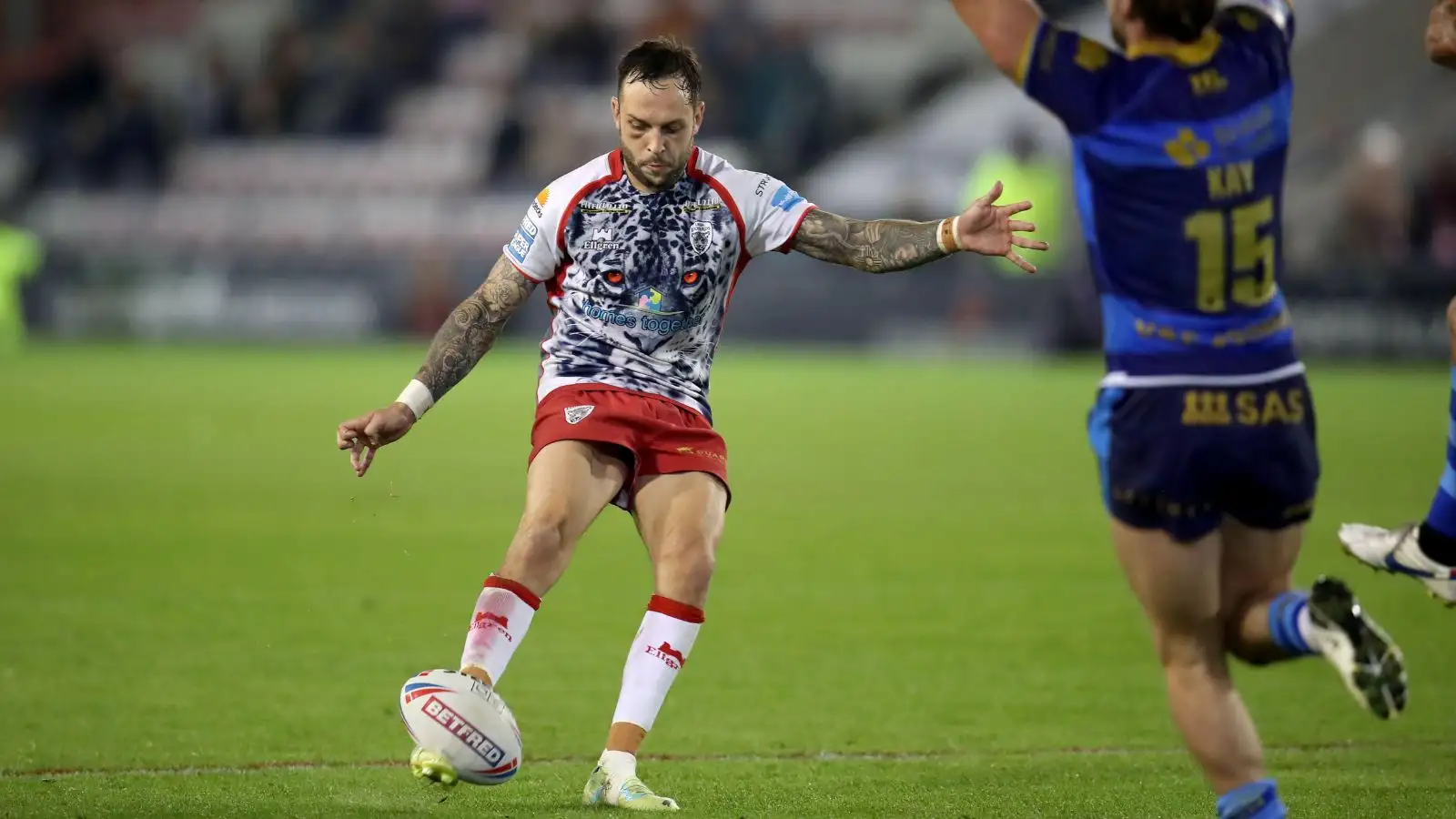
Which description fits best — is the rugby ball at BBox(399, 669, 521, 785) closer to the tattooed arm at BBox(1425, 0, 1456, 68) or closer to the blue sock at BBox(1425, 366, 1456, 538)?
the blue sock at BBox(1425, 366, 1456, 538)

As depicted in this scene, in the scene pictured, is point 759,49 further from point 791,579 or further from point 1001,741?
point 1001,741

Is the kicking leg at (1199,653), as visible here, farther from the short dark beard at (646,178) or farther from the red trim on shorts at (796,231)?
the short dark beard at (646,178)

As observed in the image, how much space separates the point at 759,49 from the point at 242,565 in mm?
22561

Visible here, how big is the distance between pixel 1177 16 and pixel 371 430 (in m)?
2.52

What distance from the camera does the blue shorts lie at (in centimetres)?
416

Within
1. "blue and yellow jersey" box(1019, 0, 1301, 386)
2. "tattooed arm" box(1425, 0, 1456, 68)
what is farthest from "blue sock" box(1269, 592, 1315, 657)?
"tattooed arm" box(1425, 0, 1456, 68)

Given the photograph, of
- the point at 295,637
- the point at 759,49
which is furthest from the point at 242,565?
the point at 759,49

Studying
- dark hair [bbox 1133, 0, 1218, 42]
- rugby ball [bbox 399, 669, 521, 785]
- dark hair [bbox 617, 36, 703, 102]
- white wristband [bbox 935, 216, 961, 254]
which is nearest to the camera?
dark hair [bbox 1133, 0, 1218, 42]

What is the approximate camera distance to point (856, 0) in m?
34.1

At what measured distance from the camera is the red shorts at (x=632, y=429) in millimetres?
5578

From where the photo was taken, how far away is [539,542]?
534cm

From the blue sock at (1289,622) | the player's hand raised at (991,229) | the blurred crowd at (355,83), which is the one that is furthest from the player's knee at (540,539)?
the blurred crowd at (355,83)

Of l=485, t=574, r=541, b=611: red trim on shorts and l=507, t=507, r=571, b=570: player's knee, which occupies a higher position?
l=507, t=507, r=571, b=570: player's knee

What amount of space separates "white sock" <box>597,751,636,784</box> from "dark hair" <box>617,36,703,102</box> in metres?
1.90
